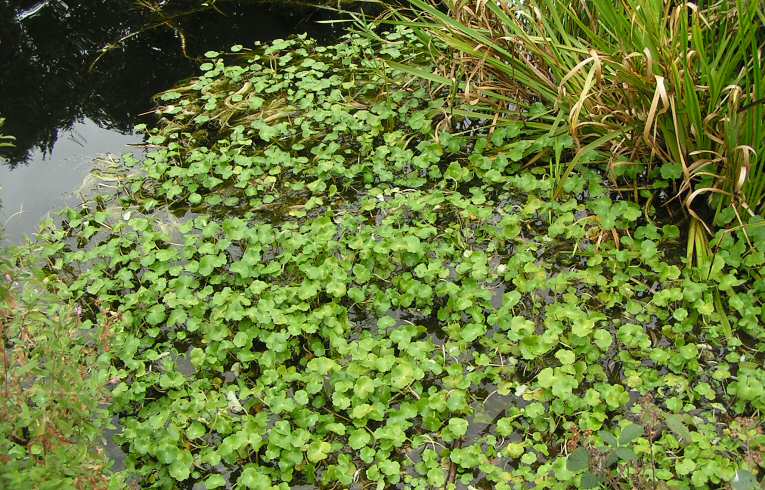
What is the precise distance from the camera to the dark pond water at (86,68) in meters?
5.01

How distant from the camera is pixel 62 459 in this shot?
2.16 meters

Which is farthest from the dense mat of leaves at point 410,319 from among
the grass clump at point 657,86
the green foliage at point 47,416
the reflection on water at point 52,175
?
the green foliage at point 47,416

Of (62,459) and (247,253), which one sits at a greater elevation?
(62,459)

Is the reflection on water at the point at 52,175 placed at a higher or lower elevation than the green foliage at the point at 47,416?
lower

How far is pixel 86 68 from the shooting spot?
5.87 m

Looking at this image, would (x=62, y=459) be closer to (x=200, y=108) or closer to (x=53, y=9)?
(x=200, y=108)

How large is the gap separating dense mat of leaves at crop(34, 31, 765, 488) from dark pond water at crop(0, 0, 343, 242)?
2.38 ft

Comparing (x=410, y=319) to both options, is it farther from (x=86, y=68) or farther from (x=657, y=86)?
(x=86, y=68)

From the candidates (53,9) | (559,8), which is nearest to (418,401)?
(559,8)

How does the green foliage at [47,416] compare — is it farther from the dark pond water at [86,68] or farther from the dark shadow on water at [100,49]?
the dark shadow on water at [100,49]

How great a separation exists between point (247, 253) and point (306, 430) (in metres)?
1.12

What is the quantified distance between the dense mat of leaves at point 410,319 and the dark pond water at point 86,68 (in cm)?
72

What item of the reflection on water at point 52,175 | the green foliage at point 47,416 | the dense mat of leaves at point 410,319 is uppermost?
the green foliage at point 47,416

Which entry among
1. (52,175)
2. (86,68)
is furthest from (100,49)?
(52,175)
